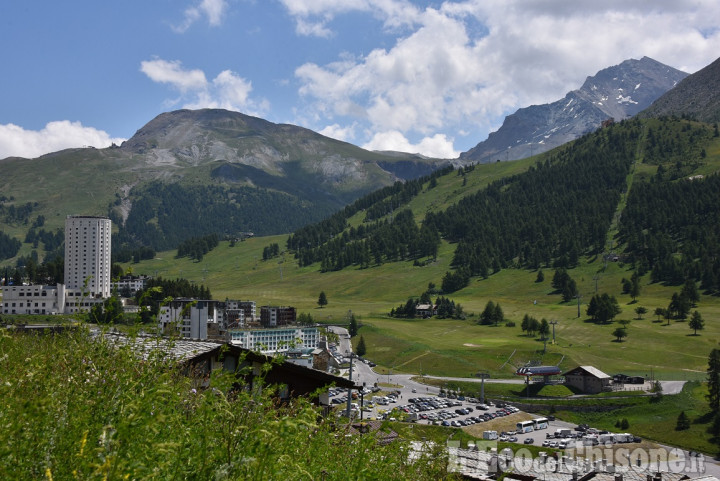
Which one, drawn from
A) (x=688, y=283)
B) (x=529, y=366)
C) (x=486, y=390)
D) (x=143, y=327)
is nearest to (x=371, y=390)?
(x=486, y=390)

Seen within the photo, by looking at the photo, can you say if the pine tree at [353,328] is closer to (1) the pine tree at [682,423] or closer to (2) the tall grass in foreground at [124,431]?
(1) the pine tree at [682,423]

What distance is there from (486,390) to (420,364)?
24.7 m

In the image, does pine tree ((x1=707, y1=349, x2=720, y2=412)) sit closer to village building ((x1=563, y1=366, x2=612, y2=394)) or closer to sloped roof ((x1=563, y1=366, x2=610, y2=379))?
village building ((x1=563, y1=366, x2=612, y2=394))

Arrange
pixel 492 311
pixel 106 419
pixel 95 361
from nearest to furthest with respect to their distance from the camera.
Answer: pixel 106 419 < pixel 95 361 < pixel 492 311

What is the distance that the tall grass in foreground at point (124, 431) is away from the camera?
292 inches

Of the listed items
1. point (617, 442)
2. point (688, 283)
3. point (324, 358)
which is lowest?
point (617, 442)

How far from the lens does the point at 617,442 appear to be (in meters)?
90.2

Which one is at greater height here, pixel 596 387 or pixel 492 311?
pixel 492 311

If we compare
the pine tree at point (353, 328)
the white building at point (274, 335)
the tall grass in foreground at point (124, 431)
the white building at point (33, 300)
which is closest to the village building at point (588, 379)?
the white building at point (274, 335)

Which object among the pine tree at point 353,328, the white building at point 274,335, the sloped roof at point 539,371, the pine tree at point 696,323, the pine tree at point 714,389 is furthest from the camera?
the pine tree at point 353,328

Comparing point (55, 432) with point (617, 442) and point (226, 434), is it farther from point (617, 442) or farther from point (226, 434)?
point (617, 442)

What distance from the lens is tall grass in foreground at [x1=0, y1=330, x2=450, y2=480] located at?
741 cm

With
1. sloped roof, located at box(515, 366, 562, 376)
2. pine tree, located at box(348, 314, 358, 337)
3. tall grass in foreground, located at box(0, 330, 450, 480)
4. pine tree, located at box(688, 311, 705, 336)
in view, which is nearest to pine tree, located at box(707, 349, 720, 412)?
sloped roof, located at box(515, 366, 562, 376)

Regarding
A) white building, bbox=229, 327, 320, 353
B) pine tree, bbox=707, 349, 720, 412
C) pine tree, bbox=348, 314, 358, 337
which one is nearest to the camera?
pine tree, bbox=707, 349, 720, 412
